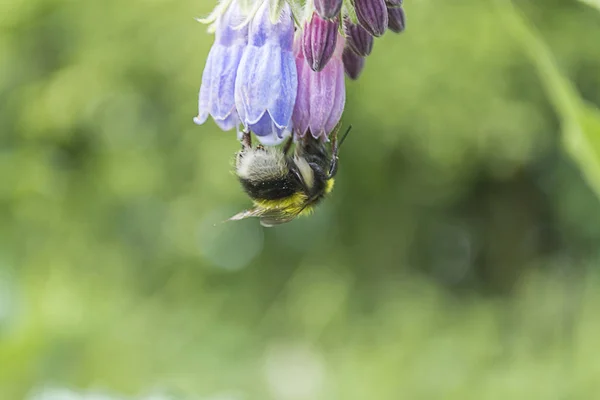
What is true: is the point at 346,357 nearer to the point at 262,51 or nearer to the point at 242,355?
the point at 242,355

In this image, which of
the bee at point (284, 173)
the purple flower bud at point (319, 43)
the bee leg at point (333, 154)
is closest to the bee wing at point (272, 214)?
the bee at point (284, 173)

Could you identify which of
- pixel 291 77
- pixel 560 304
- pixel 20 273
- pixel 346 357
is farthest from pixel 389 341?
pixel 291 77

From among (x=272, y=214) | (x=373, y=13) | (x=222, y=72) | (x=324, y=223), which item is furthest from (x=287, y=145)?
(x=324, y=223)

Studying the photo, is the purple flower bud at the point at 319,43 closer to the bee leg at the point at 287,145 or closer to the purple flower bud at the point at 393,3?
the purple flower bud at the point at 393,3

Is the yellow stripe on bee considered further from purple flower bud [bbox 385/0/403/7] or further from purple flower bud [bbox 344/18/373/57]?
purple flower bud [bbox 385/0/403/7]

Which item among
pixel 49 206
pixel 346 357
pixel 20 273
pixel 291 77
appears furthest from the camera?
pixel 49 206

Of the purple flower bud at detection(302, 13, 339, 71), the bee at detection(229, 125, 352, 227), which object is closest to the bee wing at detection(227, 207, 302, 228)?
the bee at detection(229, 125, 352, 227)
